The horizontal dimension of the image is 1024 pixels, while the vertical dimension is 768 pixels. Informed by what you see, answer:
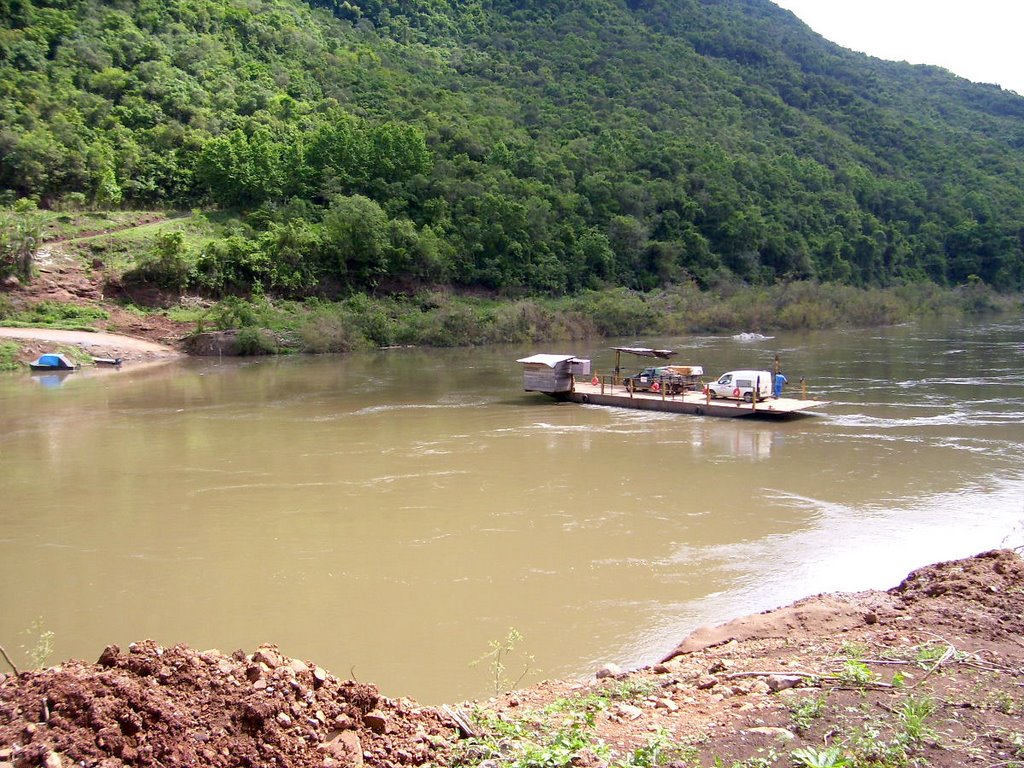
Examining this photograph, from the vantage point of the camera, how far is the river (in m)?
9.82

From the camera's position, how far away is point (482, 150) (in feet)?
228

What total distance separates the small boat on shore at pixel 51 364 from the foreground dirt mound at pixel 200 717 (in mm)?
35809

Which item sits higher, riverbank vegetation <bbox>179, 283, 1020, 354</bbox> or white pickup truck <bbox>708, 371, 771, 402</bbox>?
riverbank vegetation <bbox>179, 283, 1020, 354</bbox>

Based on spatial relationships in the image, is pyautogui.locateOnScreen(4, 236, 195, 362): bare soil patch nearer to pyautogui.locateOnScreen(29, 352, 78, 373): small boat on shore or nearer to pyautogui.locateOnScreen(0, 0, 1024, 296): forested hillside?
pyautogui.locateOnScreen(29, 352, 78, 373): small boat on shore

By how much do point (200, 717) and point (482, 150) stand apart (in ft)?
223

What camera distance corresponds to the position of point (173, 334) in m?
44.9

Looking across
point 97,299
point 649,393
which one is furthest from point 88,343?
point 649,393

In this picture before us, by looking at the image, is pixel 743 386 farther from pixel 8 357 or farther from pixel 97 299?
pixel 97 299

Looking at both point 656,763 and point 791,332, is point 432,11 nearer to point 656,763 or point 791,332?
point 791,332

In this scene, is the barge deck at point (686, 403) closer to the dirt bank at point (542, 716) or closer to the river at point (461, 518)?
the river at point (461, 518)

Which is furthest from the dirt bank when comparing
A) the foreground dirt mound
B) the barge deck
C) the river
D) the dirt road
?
the dirt road

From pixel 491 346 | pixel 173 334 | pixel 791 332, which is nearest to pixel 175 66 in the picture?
pixel 173 334

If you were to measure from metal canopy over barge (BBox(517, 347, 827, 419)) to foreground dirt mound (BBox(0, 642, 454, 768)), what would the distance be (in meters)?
20.1

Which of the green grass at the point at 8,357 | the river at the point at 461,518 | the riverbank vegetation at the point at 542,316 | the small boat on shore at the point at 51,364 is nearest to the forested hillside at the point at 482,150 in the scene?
the riverbank vegetation at the point at 542,316
